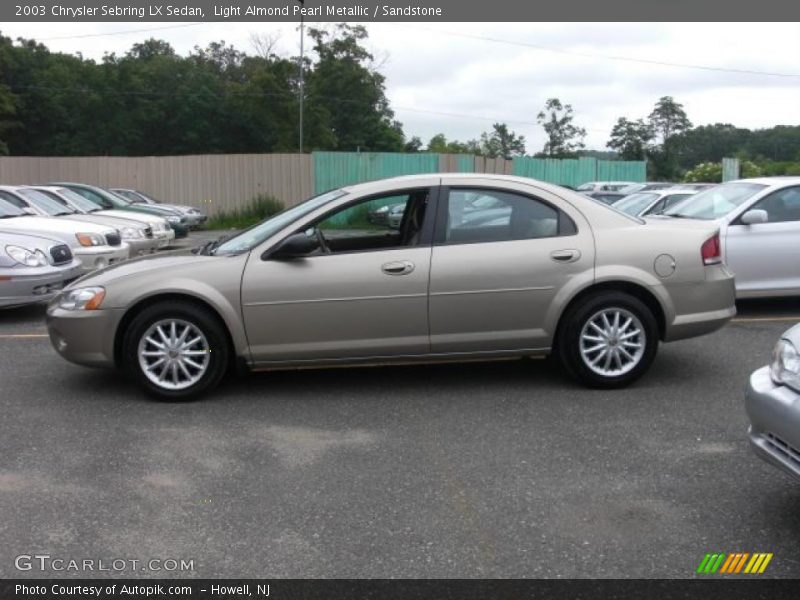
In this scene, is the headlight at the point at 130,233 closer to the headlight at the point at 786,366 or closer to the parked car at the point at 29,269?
the parked car at the point at 29,269

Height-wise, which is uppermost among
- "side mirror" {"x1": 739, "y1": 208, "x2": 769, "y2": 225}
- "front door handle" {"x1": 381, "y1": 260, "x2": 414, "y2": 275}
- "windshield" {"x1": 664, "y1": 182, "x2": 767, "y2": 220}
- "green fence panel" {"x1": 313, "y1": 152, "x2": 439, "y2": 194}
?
"green fence panel" {"x1": 313, "y1": 152, "x2": 439, "y2": 194}

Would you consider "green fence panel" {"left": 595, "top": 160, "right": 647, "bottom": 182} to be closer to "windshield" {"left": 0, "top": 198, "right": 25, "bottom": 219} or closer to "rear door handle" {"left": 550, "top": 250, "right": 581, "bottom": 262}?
"windshield" {"left": 0, "top": 198, "right": 25, "bottom": 219}

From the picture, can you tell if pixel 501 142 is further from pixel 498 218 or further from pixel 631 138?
pixel 498 218

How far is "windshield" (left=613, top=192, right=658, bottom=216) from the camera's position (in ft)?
46.7

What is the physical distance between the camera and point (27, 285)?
8.69 meters

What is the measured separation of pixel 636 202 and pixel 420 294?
10.2 metres

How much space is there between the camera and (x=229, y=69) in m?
68.6

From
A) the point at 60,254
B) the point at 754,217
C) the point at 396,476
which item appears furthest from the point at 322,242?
the point at 754,217

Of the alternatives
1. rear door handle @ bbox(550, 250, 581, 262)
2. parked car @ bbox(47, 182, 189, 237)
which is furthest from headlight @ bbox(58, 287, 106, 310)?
parked car @ bbox(47, 182, 189, 237)

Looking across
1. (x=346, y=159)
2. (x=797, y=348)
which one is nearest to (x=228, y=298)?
(x=797, y=348)

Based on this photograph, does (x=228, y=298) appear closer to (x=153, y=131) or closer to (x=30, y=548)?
(x=30, y=548)

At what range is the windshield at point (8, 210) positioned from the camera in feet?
37.1

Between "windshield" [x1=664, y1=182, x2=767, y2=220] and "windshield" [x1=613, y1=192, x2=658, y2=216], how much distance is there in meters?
4.20
